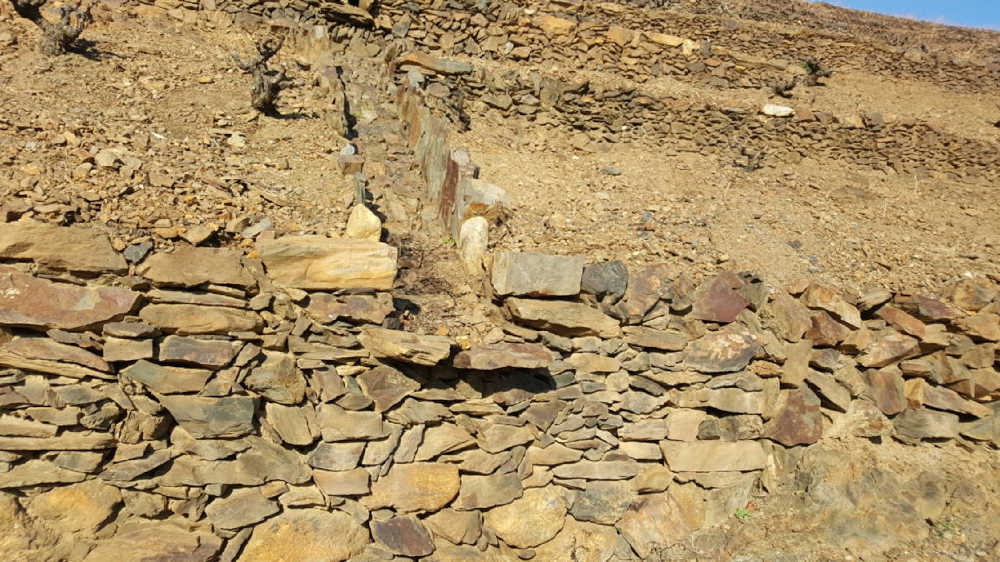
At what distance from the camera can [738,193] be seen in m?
7.29

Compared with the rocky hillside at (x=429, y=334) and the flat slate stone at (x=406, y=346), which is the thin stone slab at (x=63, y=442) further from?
the flat slate stone at (x=406, y=346)

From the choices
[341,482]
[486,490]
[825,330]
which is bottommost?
[486,490]

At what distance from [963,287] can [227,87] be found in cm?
786

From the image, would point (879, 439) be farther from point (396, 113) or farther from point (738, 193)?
point (396, 113)

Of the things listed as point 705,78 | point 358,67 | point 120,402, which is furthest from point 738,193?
point 120,402

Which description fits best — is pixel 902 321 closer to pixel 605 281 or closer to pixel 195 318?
pixel 605 281

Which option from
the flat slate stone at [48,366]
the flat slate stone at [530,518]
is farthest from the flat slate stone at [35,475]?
the flat slate stone at [530,518]

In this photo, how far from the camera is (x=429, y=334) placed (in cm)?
438

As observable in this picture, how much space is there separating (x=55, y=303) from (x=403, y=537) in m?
2.86

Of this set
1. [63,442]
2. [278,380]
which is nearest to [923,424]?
[278,380]

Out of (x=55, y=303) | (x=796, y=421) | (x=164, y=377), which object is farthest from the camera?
(x=796, y=421)

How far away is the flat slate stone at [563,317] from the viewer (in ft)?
14.5

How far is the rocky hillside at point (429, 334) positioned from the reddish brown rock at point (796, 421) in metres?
0.03

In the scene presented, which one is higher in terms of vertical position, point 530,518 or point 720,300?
point 720,300
